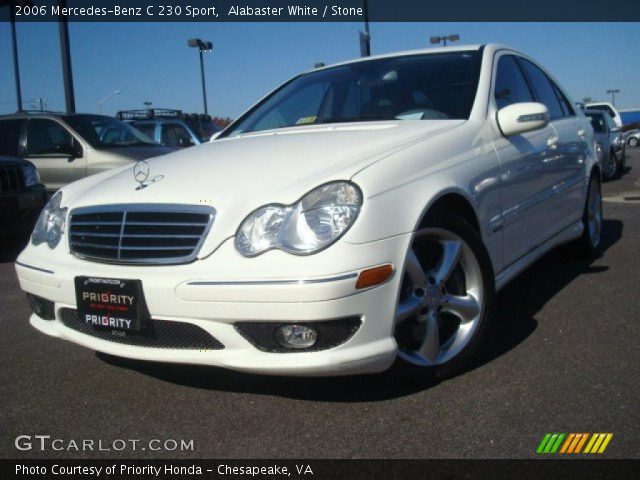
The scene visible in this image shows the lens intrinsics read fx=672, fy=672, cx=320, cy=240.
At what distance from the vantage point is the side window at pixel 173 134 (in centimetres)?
1294

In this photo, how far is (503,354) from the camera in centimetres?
322

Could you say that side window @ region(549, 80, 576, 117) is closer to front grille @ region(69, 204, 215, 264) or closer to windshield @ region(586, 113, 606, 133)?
front grille @ region(69, 204, 215, 264)

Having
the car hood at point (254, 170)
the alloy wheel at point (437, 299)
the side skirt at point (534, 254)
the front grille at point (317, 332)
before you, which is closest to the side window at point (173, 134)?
the side skirt at point (534, 254)

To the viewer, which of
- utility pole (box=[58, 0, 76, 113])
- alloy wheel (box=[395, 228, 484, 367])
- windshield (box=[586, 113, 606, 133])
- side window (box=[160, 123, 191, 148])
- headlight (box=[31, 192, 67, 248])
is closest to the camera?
alloy wheel (box=[395, 228, 484, 367])

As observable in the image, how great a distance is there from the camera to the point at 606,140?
42.6 ft

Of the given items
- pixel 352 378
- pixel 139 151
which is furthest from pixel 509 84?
pixel 139 151

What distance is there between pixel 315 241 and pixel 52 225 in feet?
4.69

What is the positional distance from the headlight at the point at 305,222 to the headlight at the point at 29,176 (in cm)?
517

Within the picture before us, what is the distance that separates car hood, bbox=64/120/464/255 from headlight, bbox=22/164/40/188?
13.0ft

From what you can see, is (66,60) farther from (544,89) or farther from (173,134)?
(544,89)

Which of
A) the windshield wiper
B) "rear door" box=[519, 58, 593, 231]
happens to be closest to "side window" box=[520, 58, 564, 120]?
"rear door" box=[519, 58, 593, 231]

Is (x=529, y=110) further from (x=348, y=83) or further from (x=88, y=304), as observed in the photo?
(x=88, y=304)

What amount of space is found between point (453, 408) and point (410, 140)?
1176mm

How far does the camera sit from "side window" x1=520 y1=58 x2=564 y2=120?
457 cm
